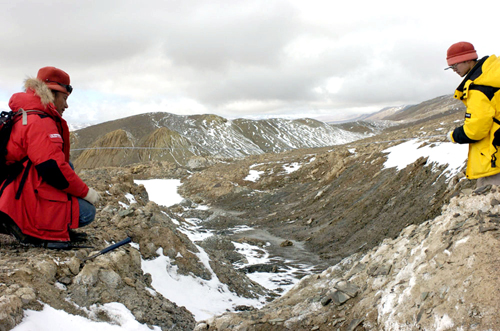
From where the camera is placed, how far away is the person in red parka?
4.09 m

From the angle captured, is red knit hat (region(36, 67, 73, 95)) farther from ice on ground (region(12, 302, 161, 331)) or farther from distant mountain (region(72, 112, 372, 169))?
distant mountain (region(72, 112, 372, 169))

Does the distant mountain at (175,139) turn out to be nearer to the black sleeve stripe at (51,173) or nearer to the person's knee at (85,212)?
the person's knee at (85,212)

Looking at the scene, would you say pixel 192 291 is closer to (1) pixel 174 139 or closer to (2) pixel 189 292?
(2) pixel 189 292

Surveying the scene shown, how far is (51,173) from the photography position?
13.4 ft

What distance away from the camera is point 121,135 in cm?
13012

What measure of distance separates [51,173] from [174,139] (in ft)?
429

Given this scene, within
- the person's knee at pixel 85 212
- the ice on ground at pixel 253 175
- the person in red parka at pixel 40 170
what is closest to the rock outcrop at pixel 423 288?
the person's knee at pixel 85 212

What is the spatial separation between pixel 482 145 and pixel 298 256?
396 inches

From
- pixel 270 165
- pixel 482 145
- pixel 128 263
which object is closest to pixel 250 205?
pixel 270 165

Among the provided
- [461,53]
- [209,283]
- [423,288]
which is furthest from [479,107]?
[209,283]

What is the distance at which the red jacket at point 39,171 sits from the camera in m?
4.09

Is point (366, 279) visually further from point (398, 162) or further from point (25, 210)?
point (398, 162)

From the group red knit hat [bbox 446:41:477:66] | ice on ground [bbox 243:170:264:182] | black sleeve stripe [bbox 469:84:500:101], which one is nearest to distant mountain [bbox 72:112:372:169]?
ice on ground [bbox 243:170:264:182]

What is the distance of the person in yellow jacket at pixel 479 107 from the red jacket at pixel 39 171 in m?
4.99
